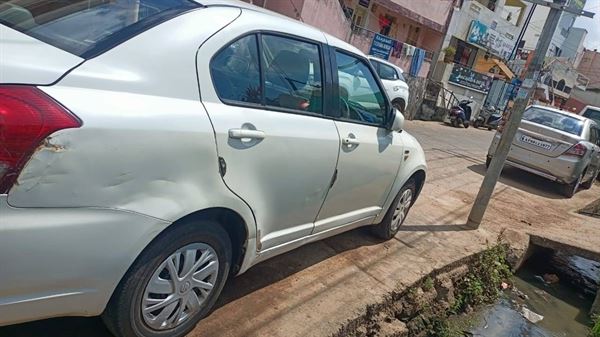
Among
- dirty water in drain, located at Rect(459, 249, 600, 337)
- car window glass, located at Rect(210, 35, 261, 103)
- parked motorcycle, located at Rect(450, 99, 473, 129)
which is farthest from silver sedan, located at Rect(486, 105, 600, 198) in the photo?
parked motorcycle, located at Rect(450, 99, 473, 129)

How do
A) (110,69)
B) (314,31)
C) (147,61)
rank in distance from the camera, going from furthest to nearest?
1. (314,31)
2. (147,61)
3. (110,69)

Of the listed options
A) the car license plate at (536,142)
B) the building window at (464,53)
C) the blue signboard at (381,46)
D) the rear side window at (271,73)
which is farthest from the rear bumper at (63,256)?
the building window at (464,53)

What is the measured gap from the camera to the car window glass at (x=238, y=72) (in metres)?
2.22

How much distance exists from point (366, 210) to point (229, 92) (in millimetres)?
1861

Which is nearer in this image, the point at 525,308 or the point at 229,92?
the point at 229,92

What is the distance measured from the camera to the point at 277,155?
2459 millimetres

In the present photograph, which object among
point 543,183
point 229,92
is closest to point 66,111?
point 229,92

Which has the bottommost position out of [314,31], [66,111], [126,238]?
[126,238]

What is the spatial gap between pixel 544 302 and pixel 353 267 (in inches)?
104

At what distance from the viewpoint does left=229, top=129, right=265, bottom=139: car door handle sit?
7.16 feet

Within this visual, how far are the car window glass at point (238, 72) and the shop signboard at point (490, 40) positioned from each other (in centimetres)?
2511

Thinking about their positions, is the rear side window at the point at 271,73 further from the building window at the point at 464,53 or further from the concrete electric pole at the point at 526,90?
the building window at the point at 464,53

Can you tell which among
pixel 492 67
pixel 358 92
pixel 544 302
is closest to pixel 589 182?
pixel 544 302

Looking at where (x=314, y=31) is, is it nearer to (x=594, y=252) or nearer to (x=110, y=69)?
(x=110, y=69)
